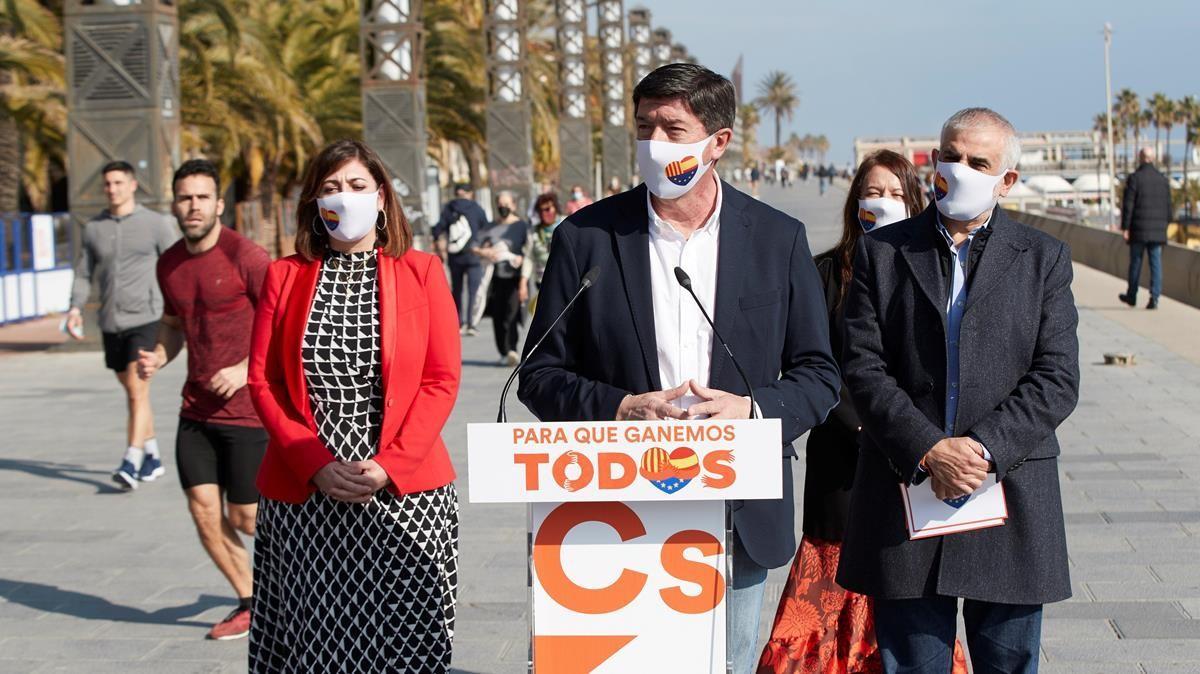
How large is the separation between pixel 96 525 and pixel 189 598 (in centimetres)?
184

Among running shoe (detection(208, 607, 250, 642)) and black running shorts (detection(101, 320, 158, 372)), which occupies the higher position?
black running shorts (detection(101, 320, 158, 372))

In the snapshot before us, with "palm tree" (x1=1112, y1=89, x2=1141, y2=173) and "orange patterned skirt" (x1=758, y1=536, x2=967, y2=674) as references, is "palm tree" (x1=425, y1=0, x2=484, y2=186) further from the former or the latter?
"palm tree" (x1=1112, y1=89, x2=1141, y2=173)

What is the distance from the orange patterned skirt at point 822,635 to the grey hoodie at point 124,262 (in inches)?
221

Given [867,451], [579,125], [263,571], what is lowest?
[263,571]

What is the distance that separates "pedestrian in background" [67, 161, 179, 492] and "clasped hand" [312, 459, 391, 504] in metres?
5.26

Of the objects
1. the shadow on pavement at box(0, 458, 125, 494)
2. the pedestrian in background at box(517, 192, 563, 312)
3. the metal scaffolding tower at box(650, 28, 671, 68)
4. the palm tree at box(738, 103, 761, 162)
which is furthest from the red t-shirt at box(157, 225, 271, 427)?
the palm tree at box(738, 103, 761, 162)

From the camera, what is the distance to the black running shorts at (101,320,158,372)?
30.4 ft

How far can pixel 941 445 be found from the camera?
367 centimetres

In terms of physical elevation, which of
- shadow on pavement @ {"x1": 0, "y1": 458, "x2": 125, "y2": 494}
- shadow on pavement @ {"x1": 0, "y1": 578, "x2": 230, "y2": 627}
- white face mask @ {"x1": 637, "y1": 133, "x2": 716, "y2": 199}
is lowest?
shadow on pavement @ {"x1": 0, "y1": 578, "x2": 230, "y2": 627}

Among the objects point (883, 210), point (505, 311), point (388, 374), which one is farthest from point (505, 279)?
point (388, 374)

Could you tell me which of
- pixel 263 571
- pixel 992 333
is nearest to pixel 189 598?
pixel 263 571

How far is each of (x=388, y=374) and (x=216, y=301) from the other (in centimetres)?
212

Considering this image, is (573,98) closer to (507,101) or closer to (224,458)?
(507,101)

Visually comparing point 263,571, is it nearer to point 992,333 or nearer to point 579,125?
point 992,333
